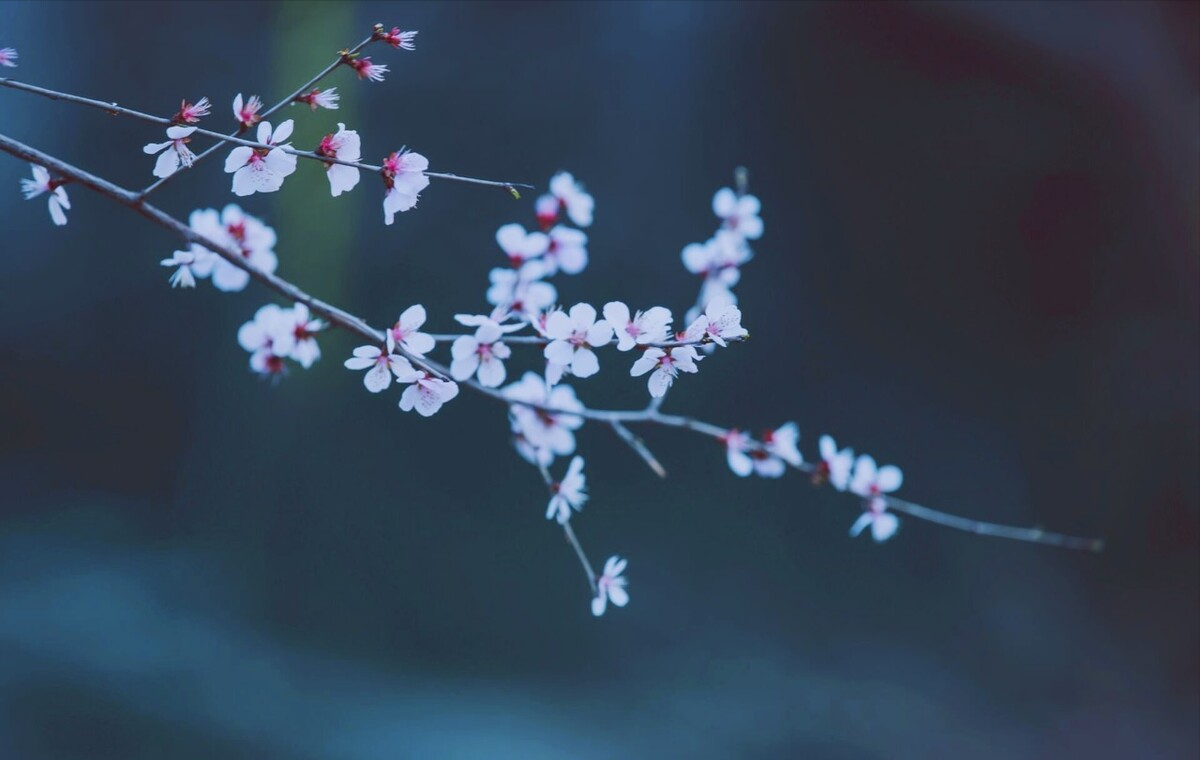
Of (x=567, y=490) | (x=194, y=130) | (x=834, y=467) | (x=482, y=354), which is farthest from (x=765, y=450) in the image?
(x=194, y=130)

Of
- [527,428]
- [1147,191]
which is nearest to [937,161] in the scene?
[1147,191]

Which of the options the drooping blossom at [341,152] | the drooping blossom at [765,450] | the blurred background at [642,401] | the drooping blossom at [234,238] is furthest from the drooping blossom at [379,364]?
the blurred background at [642,401]

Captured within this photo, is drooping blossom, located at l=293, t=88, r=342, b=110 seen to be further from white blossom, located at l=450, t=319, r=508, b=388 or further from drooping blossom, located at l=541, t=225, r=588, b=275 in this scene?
drooping blossom, located at l=541, t=225, r=588, b=275

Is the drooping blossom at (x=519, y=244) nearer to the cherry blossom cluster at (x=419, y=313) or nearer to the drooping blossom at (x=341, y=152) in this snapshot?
the cherry blossom cluster at (x=419, y=313)

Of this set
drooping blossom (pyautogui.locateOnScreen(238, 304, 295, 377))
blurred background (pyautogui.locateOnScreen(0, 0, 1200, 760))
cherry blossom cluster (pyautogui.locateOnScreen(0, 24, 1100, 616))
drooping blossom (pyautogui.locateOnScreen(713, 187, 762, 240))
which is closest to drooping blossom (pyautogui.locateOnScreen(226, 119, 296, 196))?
cherry blossom cluster (pyautogui.locateOnScreen(0, 24, 1100, 616))

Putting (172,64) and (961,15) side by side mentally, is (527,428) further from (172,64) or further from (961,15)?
(961,15)

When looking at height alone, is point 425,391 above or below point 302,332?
below

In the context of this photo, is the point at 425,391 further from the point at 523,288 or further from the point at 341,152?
the point at 523,288
